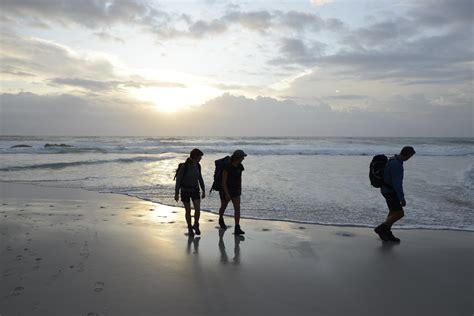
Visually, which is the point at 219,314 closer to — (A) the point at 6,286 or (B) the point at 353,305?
(B) the point at 353,305

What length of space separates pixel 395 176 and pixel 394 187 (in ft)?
0.62

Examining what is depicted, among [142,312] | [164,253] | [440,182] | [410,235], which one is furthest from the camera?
[440,182]

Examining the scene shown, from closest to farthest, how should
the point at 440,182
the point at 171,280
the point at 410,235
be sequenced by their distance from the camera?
the point at 171,280, the point at 410,235, the point at 440,182

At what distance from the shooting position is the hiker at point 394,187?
5977 millimetres

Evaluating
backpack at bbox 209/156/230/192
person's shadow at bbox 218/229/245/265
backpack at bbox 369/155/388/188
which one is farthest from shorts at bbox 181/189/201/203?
backpack at bbox 369/155/388/188

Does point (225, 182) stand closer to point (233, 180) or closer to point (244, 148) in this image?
point (233, 180)

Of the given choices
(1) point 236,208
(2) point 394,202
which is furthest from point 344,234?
(1) point 236,208

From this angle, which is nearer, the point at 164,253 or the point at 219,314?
the point at 219,314

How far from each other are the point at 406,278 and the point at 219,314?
2568mm

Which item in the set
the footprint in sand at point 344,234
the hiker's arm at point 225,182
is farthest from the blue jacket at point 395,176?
the hiker's arm at point 225,182

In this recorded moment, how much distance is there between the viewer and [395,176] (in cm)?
598

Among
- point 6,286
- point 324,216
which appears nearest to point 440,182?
point 324,216

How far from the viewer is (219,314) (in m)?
3.45

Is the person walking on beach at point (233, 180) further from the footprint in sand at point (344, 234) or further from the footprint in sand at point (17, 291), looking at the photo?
the footprint in sand at point (17, 291)
